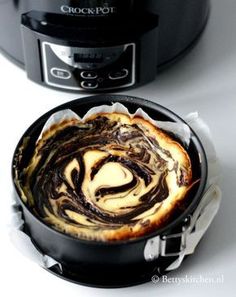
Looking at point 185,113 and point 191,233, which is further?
point 185,113

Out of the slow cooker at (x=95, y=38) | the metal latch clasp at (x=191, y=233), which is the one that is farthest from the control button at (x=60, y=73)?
the metal latch clasp at (x=191, y=233)

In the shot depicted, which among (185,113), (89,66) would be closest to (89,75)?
(89,66)

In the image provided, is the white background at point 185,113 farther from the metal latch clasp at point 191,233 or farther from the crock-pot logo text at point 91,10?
the crock-pot logo text at point 91,10

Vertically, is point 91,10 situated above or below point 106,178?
above

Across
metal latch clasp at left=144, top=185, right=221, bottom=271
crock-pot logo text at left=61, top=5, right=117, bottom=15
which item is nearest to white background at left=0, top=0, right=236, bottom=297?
metal latch clasp at left=144, top=185, right=221, bottom=271

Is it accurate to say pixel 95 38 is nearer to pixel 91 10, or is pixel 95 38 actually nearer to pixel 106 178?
pixel 91 10

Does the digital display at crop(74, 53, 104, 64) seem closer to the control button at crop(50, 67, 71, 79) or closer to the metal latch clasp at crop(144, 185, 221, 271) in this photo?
the control button at crop(50, 67, 71, 79)
